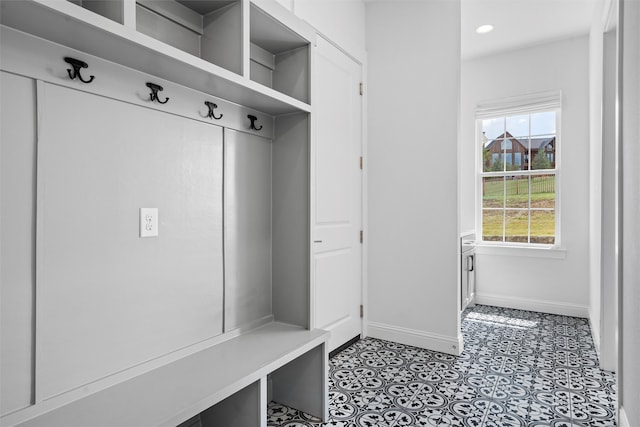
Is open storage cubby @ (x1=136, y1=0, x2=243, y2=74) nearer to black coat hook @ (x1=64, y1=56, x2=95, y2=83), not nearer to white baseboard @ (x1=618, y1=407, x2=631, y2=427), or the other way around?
black coat hook @ (x1=64, y1=56, x2=95, y2=83)

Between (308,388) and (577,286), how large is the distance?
3355mm

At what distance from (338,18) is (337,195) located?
133 cm

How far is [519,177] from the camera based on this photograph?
425 centimetres

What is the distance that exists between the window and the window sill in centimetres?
9

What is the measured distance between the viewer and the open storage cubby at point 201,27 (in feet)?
5.10

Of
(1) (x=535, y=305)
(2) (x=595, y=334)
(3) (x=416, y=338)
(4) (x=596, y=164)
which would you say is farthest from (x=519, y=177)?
(3) (x=416, y=338)

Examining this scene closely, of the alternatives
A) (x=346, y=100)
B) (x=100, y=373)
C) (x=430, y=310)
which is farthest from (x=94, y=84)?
(x=430, y=310)

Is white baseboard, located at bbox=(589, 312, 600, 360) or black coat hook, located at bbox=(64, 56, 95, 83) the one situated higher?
black coat hook, located at bbox=(64, 56, 95, 83)

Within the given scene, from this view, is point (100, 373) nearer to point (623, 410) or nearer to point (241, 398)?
point (241, 398)

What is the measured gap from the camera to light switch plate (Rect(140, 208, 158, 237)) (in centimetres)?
148

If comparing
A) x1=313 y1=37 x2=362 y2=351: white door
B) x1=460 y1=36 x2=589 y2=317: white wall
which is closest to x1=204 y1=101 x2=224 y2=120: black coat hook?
x1=313 y1=37 x2=362 y2=351: white door

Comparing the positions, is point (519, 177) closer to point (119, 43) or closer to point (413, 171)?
point (413, 171)

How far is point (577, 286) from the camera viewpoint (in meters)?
3.90

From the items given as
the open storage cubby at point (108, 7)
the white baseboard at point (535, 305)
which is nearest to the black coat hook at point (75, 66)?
the open storage cubby at point (108, 7)
